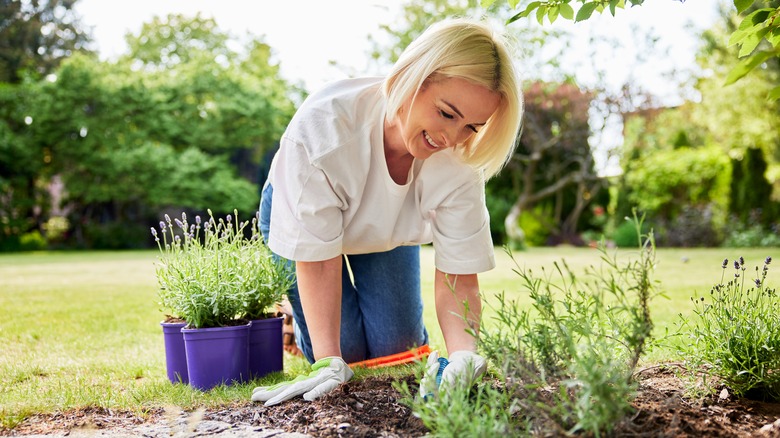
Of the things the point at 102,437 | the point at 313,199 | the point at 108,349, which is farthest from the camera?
the point at 108,349

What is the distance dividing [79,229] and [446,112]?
15814mm

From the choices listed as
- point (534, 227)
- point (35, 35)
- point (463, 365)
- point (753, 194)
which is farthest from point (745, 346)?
point (35, 35)

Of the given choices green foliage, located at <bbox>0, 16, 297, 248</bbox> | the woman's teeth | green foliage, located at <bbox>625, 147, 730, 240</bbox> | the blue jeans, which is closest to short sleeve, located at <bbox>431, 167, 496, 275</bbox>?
the woman's teeth

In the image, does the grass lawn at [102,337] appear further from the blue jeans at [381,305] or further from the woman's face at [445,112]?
the woman's face at [445,112]

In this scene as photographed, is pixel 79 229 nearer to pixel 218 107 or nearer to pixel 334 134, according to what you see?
pixel 218 107

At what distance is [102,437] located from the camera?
1.74 m

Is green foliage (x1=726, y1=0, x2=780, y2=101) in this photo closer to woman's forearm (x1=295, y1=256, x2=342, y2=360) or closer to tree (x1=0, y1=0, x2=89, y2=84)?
woman's forearm (x1=295, y1=256, x2=342, y2=360)

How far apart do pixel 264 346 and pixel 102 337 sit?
164 centimetres

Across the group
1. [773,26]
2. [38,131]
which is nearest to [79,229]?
[38,131]

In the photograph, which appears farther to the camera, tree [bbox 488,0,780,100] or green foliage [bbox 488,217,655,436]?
tree [bbox 488,0,780,100]

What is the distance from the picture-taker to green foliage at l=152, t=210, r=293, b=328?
7.93 feet

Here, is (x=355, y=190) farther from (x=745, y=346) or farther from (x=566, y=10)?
(x=745, y=346)

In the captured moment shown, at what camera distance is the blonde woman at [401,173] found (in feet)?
6.89

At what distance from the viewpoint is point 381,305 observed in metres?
3.05
